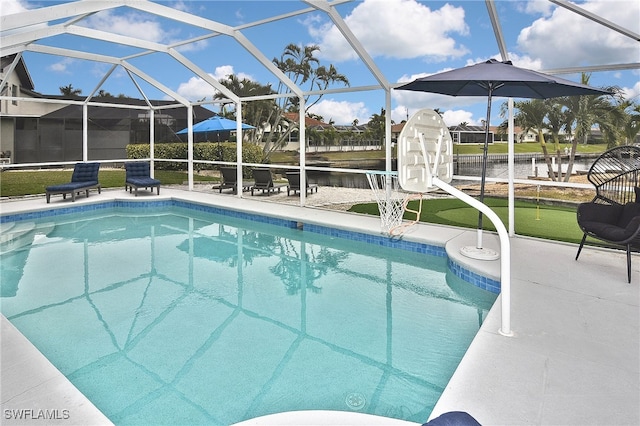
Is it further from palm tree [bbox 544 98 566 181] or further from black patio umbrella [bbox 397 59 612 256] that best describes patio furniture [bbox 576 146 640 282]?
black patio umbrella [bbox 397 59 612 256]

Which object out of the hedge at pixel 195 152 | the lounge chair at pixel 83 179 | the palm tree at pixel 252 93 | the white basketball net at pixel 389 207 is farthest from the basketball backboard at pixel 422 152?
the palm tree at pixel 252 93

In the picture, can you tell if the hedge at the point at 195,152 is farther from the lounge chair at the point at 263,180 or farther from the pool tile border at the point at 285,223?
the pool tile border at the point at 285,223

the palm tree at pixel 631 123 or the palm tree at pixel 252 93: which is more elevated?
the palm tree at pixel 252 93

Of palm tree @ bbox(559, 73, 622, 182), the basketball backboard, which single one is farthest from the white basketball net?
the basketball backboard

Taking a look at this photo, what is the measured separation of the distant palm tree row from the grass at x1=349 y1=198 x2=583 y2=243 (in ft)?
3.68

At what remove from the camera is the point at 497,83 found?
514cm

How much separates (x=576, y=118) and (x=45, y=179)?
1722 centimetres

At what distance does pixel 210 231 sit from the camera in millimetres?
8422

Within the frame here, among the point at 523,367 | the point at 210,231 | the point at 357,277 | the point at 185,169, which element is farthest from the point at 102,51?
the point at 523,367

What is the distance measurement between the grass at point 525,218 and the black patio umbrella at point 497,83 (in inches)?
105

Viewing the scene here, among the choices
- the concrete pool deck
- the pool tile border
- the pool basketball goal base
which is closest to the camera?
the concrete pool deck

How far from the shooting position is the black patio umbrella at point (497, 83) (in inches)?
164

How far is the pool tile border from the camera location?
5.16m

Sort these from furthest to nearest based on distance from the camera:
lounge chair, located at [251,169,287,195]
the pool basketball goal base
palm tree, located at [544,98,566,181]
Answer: lounge chair, located at [251,169,287,195] → palm tree, located at [544,98,566,181] → the pool basketball goal base
